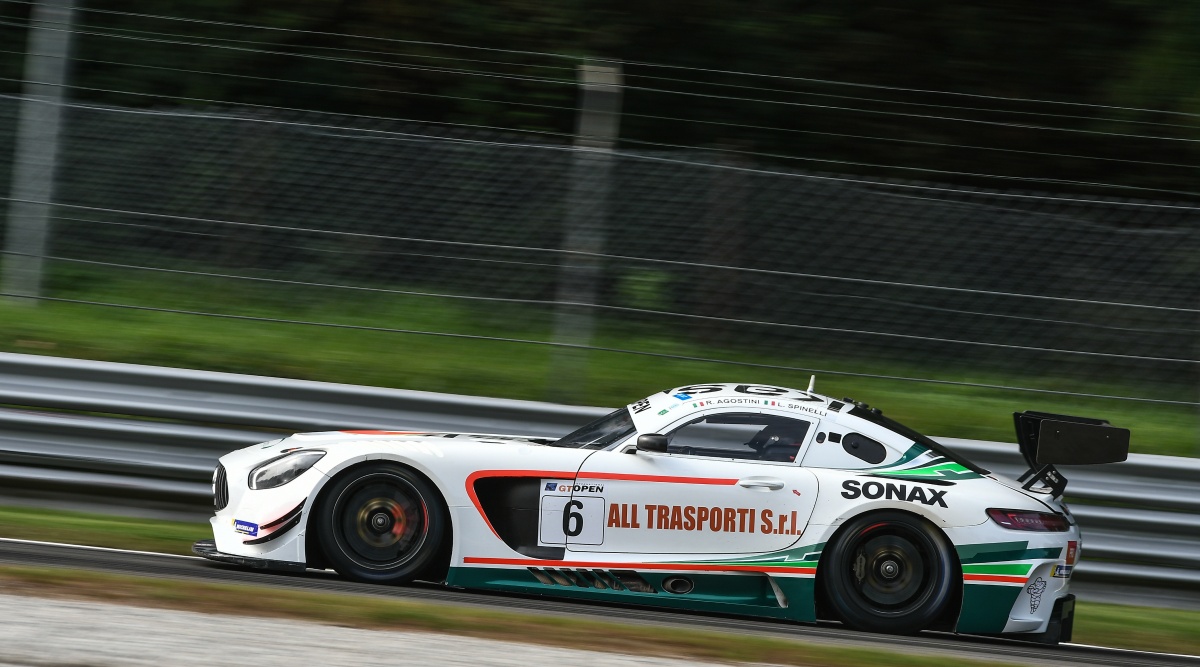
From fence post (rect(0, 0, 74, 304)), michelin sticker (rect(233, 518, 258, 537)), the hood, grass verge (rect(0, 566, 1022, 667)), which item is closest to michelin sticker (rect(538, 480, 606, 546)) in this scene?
the hood

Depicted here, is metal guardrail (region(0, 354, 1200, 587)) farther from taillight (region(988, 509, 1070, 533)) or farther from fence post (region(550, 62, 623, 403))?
taillight (region(988, 509, 1070, 533))

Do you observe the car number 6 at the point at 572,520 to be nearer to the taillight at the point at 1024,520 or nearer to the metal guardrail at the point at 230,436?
the metal guardrail at the point at 230,436

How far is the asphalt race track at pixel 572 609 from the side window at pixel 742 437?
86 centimetres

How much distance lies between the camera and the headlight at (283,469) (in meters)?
6.72

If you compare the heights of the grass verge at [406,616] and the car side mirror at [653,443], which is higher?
the car side mirror at [653,443]

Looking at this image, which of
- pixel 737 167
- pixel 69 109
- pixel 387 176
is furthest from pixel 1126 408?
pixel 69 109

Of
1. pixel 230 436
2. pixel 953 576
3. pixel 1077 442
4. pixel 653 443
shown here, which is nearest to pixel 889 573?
pixel 953 576

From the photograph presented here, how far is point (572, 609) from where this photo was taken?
655 cm

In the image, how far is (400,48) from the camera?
1247 centimetres

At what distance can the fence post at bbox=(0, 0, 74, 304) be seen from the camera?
8.85m

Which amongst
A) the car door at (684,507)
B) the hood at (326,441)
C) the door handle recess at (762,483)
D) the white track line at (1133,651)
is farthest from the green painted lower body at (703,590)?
the white track line at (1133,651)

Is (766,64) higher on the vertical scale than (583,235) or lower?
higher

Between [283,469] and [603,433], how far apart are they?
5.60 ft

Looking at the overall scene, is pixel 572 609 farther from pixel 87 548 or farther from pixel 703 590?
pixel 87 548
